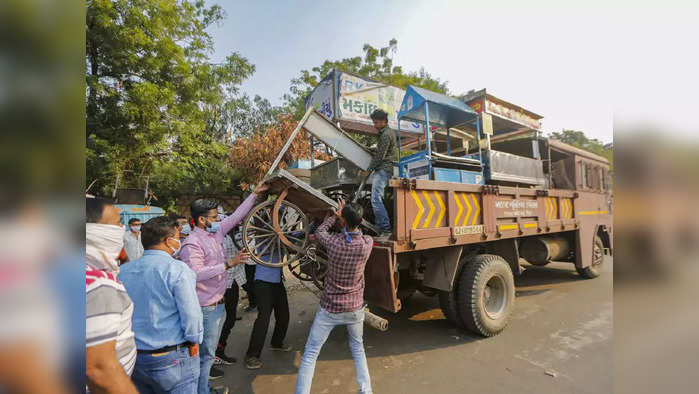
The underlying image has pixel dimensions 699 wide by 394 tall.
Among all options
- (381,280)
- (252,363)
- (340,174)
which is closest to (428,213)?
(381,280)

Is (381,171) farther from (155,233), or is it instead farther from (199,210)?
(155,233)

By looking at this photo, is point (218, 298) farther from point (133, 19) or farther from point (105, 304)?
point (133, 19)

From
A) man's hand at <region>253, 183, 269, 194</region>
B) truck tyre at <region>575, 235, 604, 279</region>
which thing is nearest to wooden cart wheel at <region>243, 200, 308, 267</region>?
man's hand at <region>253, 183, 269, 194</region>

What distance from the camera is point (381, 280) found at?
3.19 meters

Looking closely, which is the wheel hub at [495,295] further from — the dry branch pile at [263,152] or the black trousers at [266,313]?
the dry branch pile at [263,152]

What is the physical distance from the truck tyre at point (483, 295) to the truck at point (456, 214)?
13mm

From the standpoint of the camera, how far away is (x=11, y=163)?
0.47m

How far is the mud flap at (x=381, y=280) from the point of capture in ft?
10.1

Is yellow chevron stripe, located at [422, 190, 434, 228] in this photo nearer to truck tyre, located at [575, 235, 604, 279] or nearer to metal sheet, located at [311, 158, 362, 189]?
metal sheet, located at [311, 158, 362, 189]

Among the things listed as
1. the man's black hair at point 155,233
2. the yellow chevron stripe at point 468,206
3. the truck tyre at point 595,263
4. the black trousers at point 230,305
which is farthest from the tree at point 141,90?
the truck tyre at point 595,263

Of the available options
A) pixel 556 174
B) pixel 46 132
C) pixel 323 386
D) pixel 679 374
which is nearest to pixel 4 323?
pixel 46 132

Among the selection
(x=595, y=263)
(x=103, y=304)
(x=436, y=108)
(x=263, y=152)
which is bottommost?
(x=595, y=263)

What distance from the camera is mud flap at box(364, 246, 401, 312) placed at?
121 inches

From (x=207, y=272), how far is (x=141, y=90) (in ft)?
20.0
